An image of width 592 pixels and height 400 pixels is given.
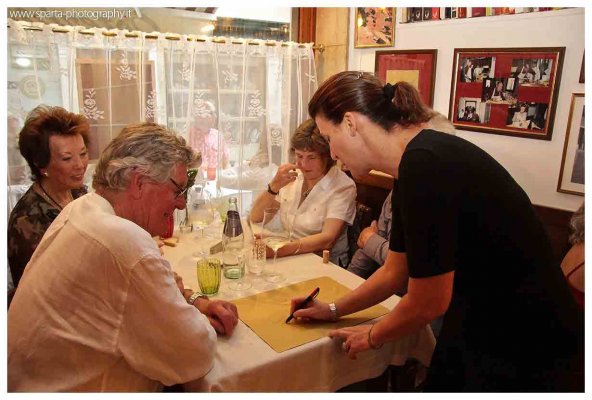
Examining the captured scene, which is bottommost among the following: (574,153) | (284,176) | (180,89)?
(284,176)

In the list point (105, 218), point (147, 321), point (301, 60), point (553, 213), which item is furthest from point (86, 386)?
point (301, 60)

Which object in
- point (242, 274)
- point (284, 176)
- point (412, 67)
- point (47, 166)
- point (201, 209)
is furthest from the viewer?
point (412, 67)

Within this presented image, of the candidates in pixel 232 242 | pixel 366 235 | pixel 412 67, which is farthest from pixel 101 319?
pixel 412 67

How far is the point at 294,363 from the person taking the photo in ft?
3.71

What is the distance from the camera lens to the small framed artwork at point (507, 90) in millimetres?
2127

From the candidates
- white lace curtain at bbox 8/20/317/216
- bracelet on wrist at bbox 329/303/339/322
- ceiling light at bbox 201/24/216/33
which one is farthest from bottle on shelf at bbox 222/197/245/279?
ceiling light at bbox 201/24/216/33

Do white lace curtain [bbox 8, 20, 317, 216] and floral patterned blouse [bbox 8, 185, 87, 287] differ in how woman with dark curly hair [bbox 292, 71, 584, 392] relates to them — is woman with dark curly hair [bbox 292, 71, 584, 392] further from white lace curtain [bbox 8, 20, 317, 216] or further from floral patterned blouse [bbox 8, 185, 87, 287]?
white lace curtain [bbox 8, 20, 317, 216]

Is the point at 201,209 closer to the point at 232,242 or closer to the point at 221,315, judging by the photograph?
the point at 232,242

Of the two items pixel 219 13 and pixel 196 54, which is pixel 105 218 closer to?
pixel 196 54

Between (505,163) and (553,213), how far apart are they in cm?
35

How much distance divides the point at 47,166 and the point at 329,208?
1.22 meters

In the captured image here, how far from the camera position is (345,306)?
1.30m

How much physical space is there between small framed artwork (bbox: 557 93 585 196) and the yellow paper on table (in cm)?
133

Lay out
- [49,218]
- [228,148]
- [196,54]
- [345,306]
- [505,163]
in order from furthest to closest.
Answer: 1. [228,148]
2. [196,54]
3. [505,163]
4. [49,218]
5. [345,306]
